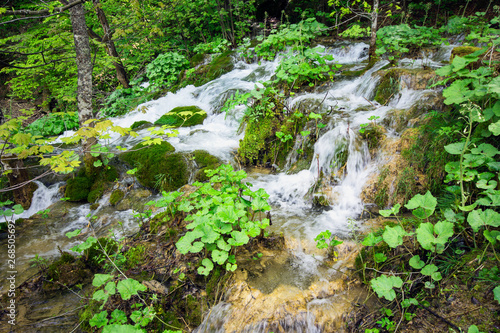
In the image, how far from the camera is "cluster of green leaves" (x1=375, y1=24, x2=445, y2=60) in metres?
6.78

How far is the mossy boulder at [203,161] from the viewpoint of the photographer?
560 centimetres

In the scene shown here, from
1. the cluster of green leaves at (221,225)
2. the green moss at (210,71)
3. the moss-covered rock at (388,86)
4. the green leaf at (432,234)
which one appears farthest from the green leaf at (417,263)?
the green moss at (210,71)

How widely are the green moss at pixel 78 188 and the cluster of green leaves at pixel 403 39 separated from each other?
8.28m

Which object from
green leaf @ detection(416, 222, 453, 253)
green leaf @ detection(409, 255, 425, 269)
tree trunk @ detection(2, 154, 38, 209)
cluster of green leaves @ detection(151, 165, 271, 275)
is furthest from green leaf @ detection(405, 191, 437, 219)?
tree trunk @ detection(2, 154, 38, 209)

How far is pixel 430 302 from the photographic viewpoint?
2061mm

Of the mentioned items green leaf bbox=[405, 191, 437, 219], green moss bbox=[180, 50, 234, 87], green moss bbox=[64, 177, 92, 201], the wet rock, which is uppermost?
green moss bbox=[180, 50, 234, 87]

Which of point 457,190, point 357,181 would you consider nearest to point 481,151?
point 457,190

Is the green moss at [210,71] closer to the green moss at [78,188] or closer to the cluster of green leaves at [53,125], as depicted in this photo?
the cluster of green leaves at [53,125]

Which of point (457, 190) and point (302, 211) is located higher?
point (457, 190)

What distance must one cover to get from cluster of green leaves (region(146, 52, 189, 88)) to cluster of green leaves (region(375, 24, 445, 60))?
849cm

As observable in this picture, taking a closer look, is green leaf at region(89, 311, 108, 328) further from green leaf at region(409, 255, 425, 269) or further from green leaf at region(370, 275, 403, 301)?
green leaf at region(409, 255, 425, 269)

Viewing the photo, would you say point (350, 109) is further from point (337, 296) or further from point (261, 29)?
point (261, 29)

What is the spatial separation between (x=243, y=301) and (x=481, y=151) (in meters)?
2.79

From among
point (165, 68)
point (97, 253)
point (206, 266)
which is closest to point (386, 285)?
point (206, 266)
